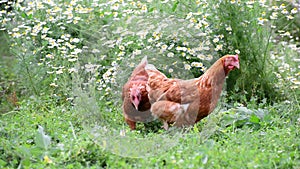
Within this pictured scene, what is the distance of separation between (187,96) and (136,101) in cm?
43

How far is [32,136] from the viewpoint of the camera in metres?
4.79

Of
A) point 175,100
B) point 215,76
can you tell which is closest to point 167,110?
point 175,100

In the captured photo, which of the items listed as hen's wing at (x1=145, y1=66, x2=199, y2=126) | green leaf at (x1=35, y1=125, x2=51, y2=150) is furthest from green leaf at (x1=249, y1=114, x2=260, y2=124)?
green leaf at (x1=35, y1=125, x2=51, y2=150)

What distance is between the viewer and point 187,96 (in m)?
4.98

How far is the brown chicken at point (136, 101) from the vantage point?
512 cm

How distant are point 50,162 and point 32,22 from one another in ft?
10.1

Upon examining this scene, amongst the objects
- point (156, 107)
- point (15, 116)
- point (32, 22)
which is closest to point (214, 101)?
point (156, 107)

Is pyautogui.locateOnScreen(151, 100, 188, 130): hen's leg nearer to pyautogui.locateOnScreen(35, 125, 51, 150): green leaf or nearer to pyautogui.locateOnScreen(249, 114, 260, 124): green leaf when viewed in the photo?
pyautogui.locateOnScreen(249, 114, 260, 124): green leaf

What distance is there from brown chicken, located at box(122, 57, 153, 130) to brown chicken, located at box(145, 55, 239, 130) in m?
0.07

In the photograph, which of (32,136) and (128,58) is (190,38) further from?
(32,136)

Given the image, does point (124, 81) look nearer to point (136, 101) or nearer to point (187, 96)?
point (136, 101)

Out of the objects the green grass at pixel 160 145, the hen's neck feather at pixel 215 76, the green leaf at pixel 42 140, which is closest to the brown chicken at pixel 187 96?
the hen's neck feather at pixel 215 76

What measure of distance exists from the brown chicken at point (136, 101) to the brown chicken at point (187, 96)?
0.07 meters

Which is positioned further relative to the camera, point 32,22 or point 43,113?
point 32,22
